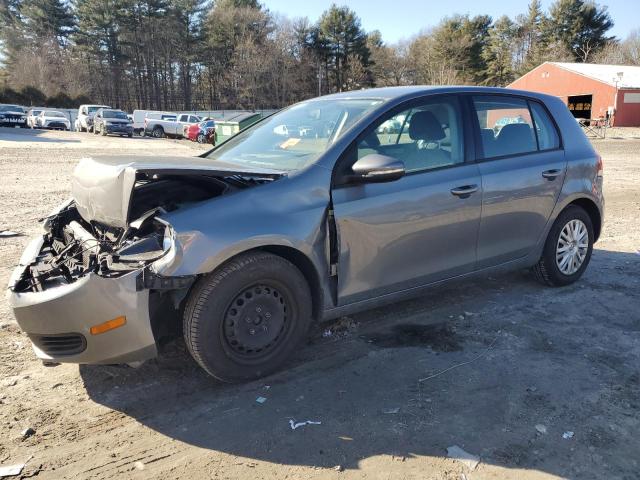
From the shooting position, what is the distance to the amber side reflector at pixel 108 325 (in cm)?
287

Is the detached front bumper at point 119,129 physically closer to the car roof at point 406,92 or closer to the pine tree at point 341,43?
the car roof at point 406,92

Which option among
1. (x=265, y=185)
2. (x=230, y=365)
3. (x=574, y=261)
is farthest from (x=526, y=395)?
(x=574, y=261)

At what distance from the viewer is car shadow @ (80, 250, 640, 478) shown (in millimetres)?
2783

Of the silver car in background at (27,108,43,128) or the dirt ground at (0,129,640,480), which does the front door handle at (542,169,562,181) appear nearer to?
the dirt ground at (0,129,640,480)

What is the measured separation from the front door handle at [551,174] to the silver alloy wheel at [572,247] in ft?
1.74

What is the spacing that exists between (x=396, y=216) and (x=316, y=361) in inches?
45.0

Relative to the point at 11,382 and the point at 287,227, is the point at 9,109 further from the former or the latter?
the point at 287,227

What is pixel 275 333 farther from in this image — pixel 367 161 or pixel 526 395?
pixel 526 395

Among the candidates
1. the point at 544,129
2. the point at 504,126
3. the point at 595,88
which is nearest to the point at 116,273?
the point at 504,126

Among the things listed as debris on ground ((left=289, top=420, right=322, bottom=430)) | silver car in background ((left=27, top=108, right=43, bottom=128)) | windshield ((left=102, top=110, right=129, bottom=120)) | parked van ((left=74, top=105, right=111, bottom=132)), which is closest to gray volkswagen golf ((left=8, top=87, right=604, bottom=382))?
debris on ground ((left=289, top=420, right=322, bottom=430))

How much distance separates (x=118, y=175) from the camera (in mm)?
3166

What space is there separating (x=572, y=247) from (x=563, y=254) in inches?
5.0

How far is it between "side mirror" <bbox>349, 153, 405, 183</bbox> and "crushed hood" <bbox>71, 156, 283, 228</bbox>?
50cm

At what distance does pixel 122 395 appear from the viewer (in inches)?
129
